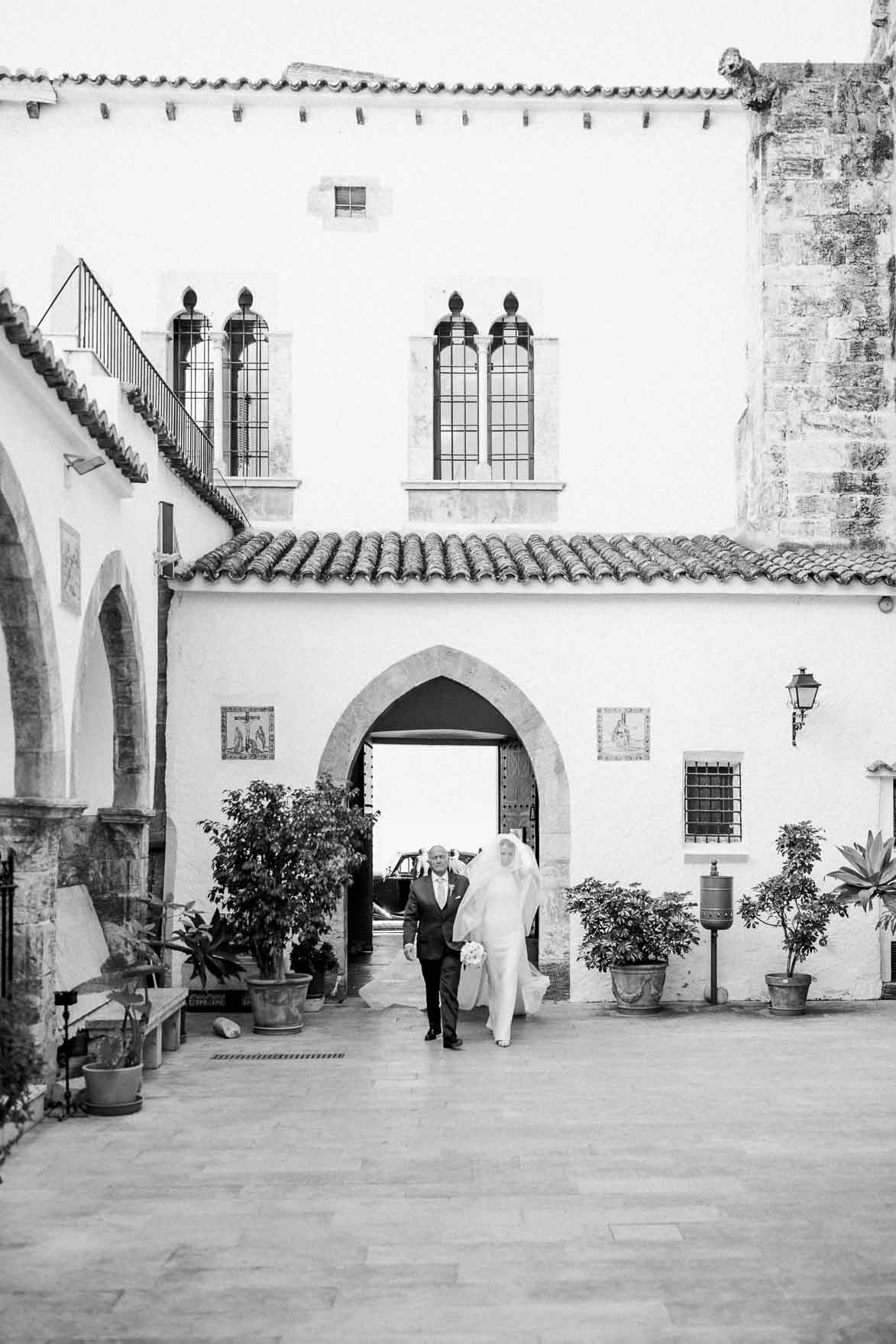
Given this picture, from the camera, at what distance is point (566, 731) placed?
46.3 feet

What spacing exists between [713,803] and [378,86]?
908cm

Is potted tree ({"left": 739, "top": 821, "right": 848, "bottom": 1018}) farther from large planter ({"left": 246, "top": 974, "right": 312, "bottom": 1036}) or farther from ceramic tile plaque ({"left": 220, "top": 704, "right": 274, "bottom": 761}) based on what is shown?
ceramic tile plaque ({"left": 220, "top": 704, "right": 274, "bottom": 761})

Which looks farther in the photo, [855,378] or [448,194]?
[448,194]

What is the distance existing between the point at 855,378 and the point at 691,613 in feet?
13.4

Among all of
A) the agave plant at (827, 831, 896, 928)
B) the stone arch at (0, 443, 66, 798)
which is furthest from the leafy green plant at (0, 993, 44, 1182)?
the agave plant at (827, 831, 896, 928)

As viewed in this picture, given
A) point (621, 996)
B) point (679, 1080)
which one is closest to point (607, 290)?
point (621, 996)

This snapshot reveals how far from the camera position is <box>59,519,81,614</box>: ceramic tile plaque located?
9555mm

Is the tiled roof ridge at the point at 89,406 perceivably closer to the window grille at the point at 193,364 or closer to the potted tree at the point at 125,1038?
the window grille at the point at 193,364

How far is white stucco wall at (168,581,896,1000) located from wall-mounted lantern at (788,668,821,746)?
0.69 ft

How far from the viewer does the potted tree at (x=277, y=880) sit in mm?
12156

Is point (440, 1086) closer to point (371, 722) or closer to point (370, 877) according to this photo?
point (371, 722)

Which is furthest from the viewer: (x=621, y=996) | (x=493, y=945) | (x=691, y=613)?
(x=691, y=613)

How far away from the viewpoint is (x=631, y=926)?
13141 millimetres

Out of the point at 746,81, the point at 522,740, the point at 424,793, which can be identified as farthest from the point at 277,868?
the point at 424,793
